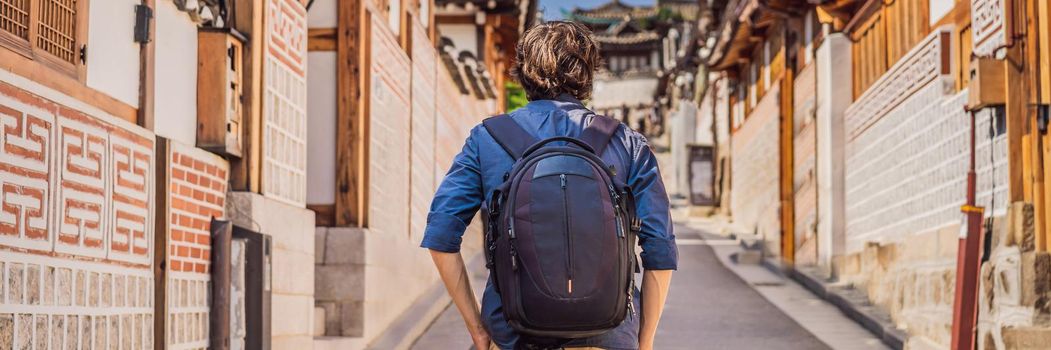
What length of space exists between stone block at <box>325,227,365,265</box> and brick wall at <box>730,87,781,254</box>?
11.2 m

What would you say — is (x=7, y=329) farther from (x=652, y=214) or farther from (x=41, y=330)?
(x=652, y=214)

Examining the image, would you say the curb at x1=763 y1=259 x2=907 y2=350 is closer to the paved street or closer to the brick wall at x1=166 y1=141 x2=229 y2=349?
the paved street

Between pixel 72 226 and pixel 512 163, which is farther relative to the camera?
pixel 72 226

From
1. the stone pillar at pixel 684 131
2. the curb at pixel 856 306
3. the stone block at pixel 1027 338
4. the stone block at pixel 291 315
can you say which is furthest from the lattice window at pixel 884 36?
the stone pillar at pixel 684 131

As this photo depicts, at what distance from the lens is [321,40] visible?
471 inches

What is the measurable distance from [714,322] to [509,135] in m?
10.5

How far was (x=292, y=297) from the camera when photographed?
29.0 feet

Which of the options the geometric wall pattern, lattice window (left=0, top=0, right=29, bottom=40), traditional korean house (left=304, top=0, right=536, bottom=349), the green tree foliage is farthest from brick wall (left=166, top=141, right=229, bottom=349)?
the green tree foliage

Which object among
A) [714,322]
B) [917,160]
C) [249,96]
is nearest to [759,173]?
[714,322]

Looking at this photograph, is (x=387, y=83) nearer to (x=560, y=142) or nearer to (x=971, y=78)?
(x=971, y=78)

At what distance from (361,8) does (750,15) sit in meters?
11.7

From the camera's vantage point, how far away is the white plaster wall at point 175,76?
6.89m

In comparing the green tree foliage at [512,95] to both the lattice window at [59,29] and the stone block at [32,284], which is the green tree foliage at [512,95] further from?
the stone block at [32,284]

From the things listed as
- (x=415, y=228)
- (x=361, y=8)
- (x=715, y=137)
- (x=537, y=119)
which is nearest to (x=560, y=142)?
(x=537, y=119)
